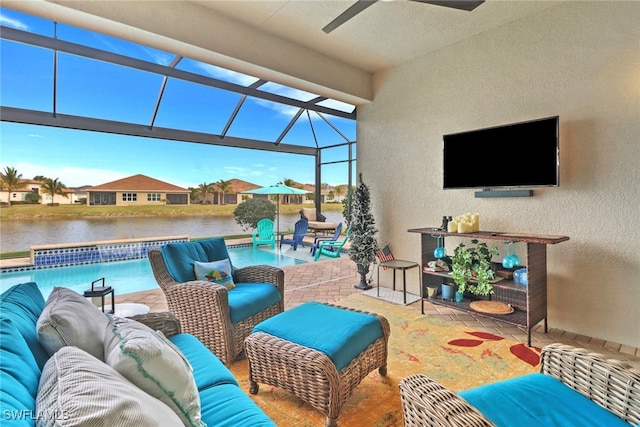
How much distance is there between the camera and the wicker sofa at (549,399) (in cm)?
117

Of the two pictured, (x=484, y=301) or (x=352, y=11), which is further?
(x=484, y=301)

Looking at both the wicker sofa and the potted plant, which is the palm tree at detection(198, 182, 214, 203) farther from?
the wicker sofa

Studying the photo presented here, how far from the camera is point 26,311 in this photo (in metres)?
1.36

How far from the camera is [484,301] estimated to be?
345 centimetres

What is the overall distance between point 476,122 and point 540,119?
75 cm

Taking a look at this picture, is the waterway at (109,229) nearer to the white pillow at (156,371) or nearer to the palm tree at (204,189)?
the palm tree at (204,189)

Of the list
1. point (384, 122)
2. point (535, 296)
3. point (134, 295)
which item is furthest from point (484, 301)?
point (134, 295)

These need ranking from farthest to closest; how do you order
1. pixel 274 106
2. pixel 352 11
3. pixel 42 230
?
pixel 274 106, pixel 42 230, pixel 352 11

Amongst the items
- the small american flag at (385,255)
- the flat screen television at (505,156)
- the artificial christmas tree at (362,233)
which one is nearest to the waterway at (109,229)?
the artificial christmas tree at (362,233)

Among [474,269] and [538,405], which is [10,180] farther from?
[538,405]

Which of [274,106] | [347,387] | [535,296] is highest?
[274,106]

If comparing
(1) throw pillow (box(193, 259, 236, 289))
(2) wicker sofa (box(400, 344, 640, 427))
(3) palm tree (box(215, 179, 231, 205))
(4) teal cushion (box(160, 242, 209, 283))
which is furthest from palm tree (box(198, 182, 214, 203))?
(2) wicker sofa (box(400, 344, 640, 427))

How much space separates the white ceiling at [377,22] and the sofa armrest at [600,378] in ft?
10.6

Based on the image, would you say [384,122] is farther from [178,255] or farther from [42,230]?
[42,230]
